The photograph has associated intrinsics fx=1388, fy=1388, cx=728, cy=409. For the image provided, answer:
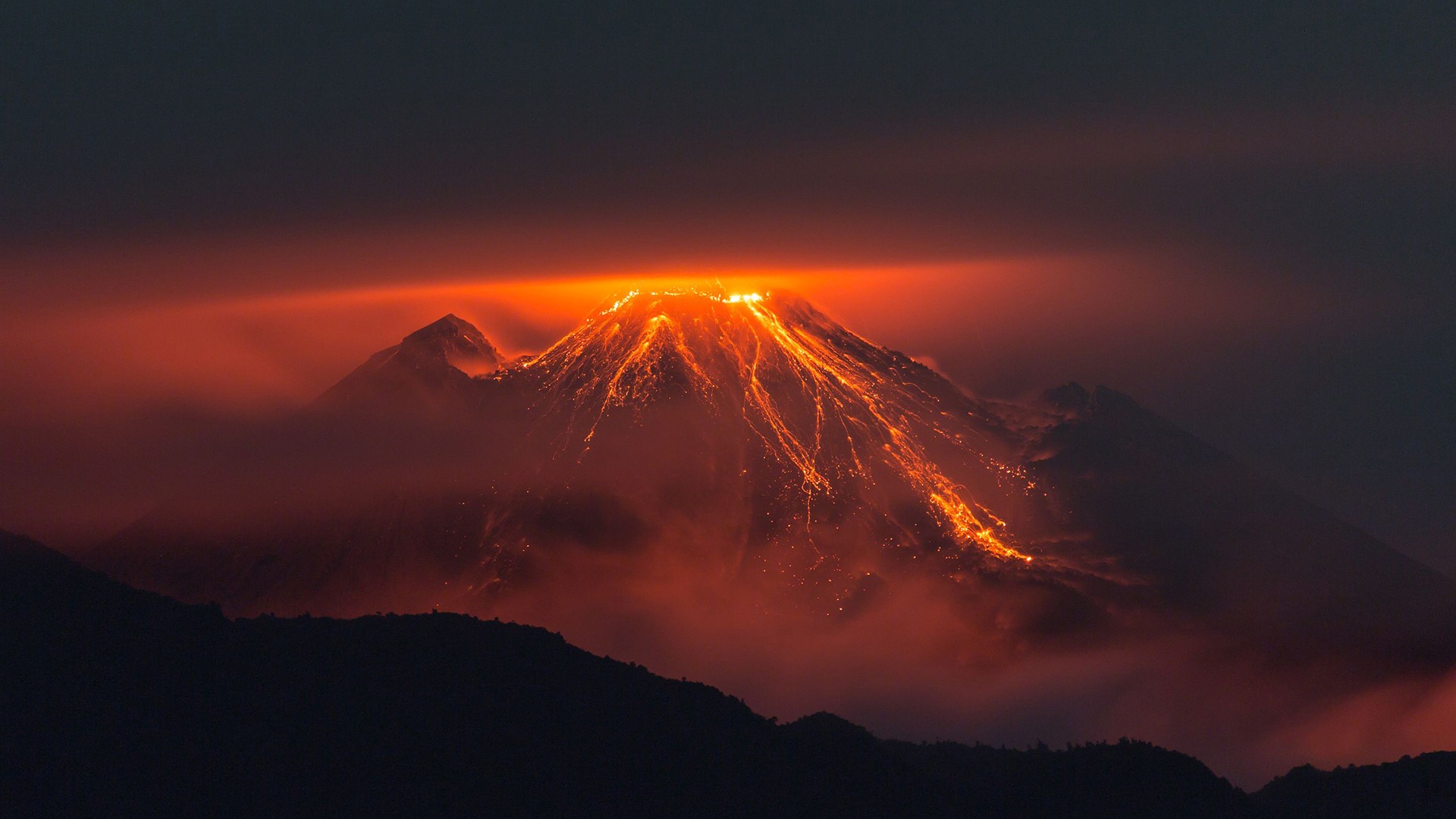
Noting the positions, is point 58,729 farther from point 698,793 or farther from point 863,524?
point 863,524

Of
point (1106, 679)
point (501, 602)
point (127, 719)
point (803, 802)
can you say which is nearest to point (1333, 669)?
point (1106, 679)

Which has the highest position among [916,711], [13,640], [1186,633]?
[1186,633]

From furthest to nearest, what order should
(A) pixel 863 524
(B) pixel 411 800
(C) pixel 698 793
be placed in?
(A) pixel 863 524, (C) pixel 698 793, (B) pixel 411 800

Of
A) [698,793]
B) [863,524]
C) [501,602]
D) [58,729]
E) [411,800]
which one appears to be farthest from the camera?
[863,524]

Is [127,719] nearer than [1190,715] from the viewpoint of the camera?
Yes

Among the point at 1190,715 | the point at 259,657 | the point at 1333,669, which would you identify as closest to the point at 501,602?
the point at 1190,715

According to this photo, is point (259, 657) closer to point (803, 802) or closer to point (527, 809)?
point (527, 809)

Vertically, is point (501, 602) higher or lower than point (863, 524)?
lower
